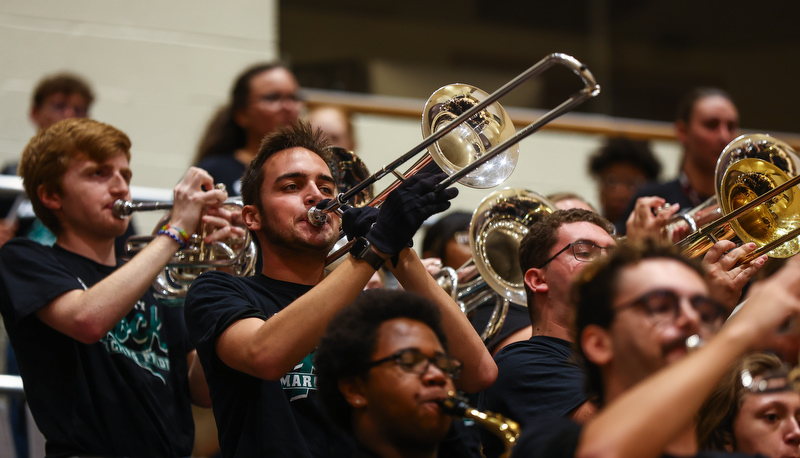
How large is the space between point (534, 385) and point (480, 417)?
0.70 m

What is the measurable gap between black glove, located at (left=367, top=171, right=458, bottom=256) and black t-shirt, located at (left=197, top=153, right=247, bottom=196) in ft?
6.09

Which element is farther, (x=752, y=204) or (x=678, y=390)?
(x=752, y=204)

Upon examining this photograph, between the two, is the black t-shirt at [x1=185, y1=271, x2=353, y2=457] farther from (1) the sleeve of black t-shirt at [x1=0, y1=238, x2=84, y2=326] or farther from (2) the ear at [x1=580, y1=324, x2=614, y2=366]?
(2) the ear at [x1=580, y1=324, x2=614, y2=366]

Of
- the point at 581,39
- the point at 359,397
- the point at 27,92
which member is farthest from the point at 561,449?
the point at 581,39

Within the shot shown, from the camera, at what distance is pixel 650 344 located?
1.78 m

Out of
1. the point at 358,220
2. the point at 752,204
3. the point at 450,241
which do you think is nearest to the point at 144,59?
the point at 450,241

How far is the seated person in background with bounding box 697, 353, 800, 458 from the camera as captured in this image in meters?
2.79

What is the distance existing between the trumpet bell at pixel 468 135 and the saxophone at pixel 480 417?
2.70 feet

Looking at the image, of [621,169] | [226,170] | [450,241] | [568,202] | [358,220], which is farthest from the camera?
[621,169]

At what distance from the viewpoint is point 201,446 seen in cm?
389

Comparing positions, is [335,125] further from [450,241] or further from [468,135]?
[468,135]

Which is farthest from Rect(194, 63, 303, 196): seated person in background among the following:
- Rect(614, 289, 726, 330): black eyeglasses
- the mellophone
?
Rect(614, 289, 726, 330): black eyeglasses

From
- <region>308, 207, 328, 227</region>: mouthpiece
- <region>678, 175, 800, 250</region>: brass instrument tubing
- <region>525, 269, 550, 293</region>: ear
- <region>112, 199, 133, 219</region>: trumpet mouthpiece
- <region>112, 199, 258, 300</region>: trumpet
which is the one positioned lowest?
<region>525, 269, 550, 293</region>: ear

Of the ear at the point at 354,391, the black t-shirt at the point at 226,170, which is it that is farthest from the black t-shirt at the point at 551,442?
the black t-shirt at the point at 226,170
